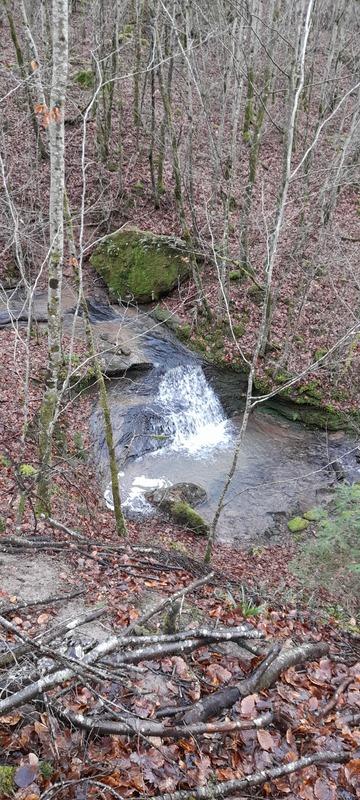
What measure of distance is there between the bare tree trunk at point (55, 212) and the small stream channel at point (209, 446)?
4.05 meters

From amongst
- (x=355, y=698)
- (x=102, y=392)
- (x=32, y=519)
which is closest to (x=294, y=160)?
(x=102, y=392)

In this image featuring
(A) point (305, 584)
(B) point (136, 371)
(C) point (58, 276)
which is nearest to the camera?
(C) point (58, 276)

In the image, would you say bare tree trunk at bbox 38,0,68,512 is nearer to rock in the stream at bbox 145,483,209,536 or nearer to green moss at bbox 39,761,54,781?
rock in the stream at bbox 145,483,209,536

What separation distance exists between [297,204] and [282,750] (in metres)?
14.9

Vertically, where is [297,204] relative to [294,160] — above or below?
below

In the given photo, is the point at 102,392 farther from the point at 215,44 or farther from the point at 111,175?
the point at 215,44

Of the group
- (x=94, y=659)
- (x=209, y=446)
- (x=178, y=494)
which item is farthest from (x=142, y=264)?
(x=94, y=659)

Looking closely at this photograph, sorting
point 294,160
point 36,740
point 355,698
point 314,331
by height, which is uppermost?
point 294,160

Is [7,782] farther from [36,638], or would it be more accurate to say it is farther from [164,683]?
[164,683]

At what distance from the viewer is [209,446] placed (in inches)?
498

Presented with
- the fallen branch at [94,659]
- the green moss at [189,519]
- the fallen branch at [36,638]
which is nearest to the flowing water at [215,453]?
the green moss at [189,519]

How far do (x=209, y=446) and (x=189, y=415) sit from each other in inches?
41.9

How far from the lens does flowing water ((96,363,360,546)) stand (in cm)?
1061

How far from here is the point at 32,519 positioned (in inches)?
266
